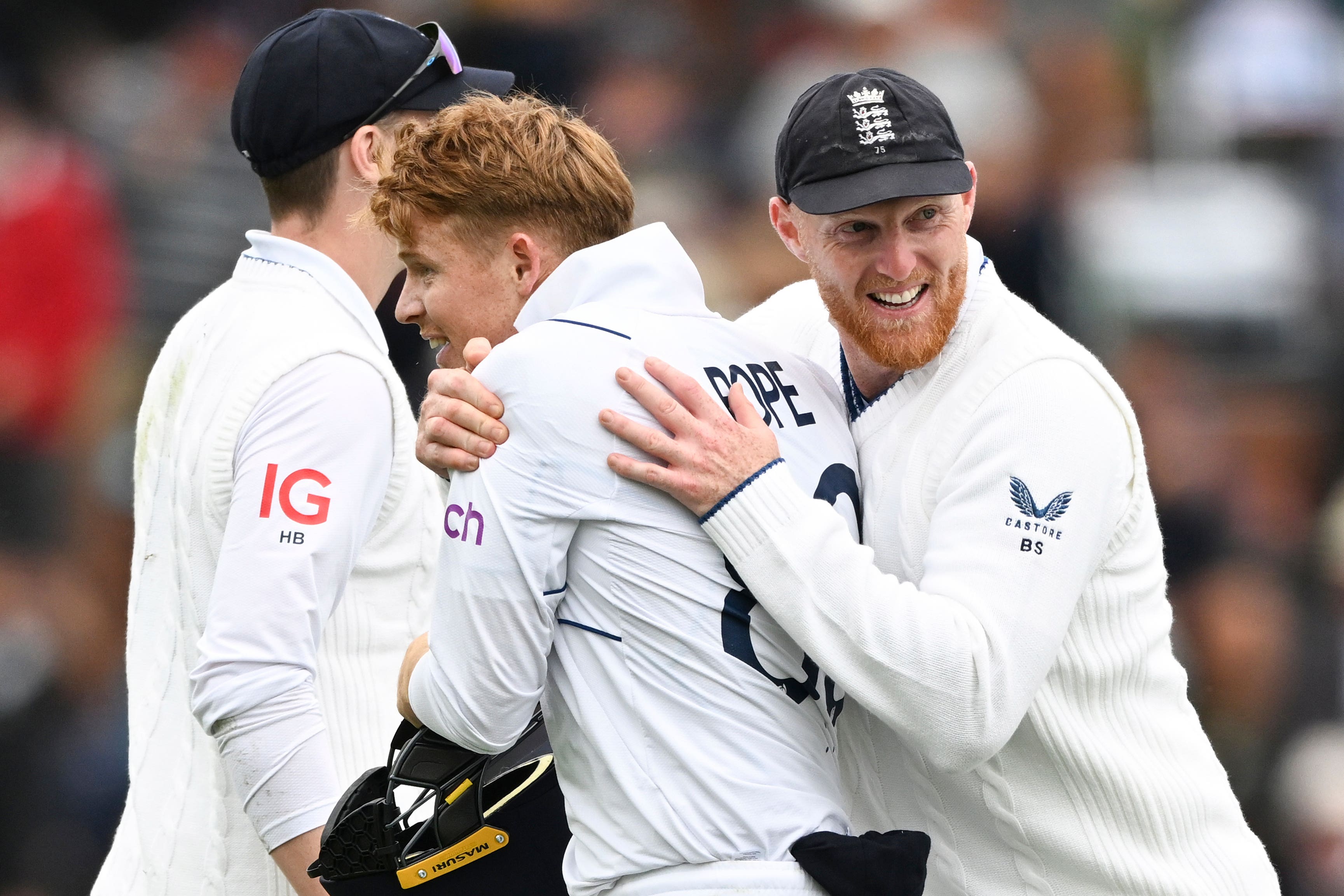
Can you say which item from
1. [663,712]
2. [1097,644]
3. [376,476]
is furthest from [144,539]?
[1097,644]

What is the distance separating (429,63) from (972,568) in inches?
58.9

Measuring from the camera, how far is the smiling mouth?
7.96 ft

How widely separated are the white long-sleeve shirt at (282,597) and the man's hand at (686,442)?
68cm

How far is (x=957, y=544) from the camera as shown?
2.19m

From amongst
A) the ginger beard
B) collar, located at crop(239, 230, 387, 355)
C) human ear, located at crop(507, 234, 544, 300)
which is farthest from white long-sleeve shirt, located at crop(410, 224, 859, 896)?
collar, located at crop(239, 230, 387, 355)

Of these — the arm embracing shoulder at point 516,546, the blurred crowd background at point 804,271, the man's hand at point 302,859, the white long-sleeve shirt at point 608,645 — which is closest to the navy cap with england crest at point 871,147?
the white long-sleeve shirt at point 608,645

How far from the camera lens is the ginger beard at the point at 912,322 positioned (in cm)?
241

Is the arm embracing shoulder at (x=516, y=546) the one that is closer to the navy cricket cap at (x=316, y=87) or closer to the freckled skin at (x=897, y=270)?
the freckled skin at (x=897, y=270)

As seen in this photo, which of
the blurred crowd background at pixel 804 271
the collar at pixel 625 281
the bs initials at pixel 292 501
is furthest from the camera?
the blurred crowd background at pixel 804 271

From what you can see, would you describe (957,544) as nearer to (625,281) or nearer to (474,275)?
(625,281)

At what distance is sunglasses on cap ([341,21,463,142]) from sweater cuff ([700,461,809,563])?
47.8 inches

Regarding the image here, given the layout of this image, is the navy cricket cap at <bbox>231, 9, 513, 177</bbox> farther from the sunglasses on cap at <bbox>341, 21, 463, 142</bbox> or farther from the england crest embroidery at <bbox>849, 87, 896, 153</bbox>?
the england crest embroidery at <bbox>849, 87, 896, 153</bbox>

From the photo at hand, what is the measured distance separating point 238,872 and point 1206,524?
15.5 feet

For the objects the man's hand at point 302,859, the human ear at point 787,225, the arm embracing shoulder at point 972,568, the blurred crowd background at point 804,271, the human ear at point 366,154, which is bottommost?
the blurred crowd background at point 804,271
